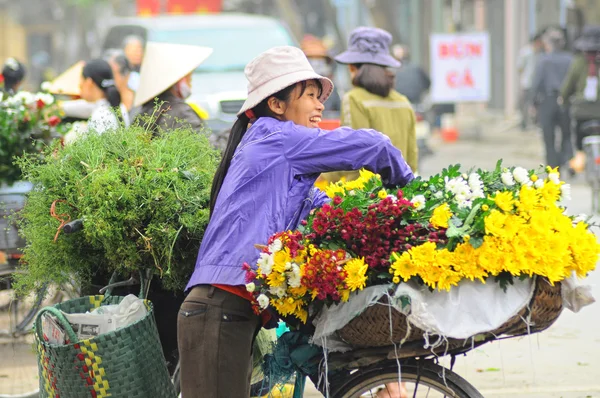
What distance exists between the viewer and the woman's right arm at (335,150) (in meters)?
3.28

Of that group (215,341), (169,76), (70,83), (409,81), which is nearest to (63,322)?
(215,341)

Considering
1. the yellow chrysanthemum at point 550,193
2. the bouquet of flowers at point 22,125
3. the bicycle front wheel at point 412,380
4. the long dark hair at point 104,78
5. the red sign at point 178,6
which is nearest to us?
the yellow chrysanthemum at point 550,193

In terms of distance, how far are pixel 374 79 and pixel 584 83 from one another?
23.1 feet

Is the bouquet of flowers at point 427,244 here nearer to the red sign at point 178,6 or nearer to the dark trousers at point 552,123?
the dark trousers at point 552,123

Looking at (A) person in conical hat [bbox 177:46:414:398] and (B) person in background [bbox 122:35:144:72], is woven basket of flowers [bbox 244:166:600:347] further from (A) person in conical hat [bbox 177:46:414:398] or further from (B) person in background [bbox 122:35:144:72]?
(B) person in background [bbox 122:35:144:72]

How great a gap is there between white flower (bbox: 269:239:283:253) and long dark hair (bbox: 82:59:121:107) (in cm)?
404

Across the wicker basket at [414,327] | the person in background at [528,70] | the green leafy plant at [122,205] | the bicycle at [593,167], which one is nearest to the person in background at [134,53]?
the bicycle at [593,167]

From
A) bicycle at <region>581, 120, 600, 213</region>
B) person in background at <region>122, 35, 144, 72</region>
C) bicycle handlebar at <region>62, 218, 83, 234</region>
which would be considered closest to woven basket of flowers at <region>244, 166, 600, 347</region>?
bicycle handlebar at <region>62, 218, 83, 234</region>

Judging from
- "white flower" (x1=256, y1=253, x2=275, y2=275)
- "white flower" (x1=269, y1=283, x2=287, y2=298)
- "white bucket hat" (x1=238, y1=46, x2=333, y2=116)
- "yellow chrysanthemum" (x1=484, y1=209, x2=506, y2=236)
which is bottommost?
"white flower" (x1=269, y1=283, x2=287, y2=298)

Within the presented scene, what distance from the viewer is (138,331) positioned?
11.8 ft

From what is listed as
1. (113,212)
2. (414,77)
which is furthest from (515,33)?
(113,212)

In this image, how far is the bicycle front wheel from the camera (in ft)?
11.2

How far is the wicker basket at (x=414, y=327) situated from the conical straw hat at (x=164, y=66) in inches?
94.3

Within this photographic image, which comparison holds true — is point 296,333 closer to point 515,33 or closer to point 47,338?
point 47,338
